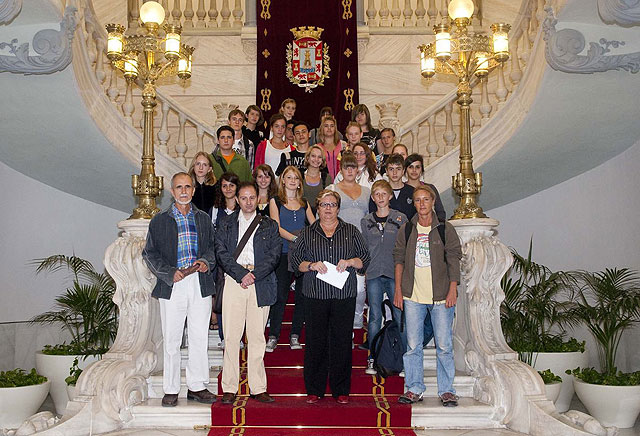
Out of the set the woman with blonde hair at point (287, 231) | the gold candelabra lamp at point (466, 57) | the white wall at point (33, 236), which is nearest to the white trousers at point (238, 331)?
the woman with blonde hair at point (287, 231)

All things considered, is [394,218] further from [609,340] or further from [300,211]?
[609,340]

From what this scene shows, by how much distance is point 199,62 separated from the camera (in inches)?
445

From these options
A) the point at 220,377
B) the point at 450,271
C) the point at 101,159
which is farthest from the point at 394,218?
the point at 101,159

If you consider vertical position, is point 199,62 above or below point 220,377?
above

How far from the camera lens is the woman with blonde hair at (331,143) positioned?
7.95m

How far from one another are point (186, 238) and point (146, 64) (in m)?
1.90

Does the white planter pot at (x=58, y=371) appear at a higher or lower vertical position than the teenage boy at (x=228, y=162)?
lower

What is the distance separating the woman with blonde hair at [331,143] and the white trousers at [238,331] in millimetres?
2510

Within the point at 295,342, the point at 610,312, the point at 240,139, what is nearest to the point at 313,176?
the point at 240,139

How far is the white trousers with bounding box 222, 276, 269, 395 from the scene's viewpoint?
573 cm

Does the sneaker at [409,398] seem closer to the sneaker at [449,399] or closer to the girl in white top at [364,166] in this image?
the sneaker at [449,399]

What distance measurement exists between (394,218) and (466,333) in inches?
49.8

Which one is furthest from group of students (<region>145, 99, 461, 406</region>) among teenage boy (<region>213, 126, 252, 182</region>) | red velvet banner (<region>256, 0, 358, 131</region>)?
red velvet banner (<region>256, 0, 358, 131</region>)

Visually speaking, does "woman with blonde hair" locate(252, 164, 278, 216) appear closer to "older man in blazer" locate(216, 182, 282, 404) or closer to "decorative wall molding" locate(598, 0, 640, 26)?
"older man in blazer" locate(216, 182, 282, 404)
